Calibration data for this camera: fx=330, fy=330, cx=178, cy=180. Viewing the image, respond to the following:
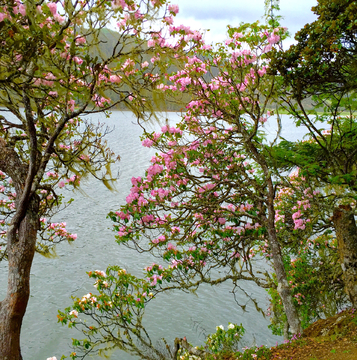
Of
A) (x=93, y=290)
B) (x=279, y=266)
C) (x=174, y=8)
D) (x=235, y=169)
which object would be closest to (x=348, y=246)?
(x=279, y=266)

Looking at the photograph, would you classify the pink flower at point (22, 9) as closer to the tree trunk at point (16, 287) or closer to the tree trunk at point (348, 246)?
the tree trunk at point (16, 287)

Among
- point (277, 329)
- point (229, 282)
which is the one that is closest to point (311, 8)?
point (277, 329)

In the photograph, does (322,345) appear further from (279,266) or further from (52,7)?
(52,7)

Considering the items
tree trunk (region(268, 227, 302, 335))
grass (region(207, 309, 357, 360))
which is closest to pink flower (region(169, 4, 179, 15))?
tree trunk (region(268, 227, 302, 335))

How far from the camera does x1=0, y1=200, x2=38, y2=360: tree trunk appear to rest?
454cm

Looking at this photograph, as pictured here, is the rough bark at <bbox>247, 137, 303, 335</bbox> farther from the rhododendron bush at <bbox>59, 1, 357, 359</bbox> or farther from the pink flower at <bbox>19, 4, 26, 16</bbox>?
the pink flower at <bbox>19, 4, 26, 16</bbox>

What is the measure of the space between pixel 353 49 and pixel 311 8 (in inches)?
36.6

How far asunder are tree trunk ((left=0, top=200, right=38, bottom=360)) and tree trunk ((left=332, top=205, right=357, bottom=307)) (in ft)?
17.4

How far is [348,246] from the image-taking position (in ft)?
19.8

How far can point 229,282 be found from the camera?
17703 mm

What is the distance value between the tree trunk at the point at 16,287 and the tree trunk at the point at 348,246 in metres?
5.29

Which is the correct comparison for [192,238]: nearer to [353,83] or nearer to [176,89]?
[176,89]

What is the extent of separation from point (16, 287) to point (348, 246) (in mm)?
5570

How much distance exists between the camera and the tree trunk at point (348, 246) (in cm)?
595
